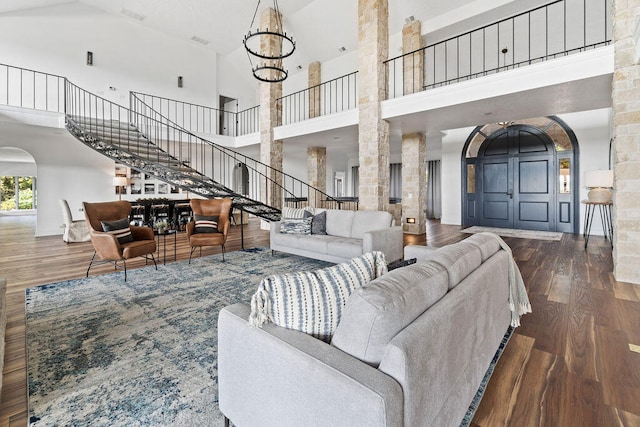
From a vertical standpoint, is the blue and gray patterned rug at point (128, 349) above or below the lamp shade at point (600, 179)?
below

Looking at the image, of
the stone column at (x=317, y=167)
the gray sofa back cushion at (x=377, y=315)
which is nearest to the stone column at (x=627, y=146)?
the gray sofa back cushion at (x=377, y=315)

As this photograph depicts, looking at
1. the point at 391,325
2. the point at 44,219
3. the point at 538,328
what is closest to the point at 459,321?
the point at 391,325

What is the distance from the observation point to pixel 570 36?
277 inches

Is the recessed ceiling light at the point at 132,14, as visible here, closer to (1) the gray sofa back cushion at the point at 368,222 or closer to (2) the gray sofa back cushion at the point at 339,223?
(2) the gray sofa back cushion at the point at 339,223

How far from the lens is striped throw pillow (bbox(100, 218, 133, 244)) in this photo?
4.07 metres

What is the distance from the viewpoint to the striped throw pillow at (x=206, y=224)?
5078 mm

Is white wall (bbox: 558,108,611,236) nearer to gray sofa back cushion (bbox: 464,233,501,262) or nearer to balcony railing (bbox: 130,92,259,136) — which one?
gray sofa back cushion (bbox: 464,233,501,262)

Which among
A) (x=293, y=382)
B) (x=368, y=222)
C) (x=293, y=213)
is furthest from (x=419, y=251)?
(x=293, y=213)

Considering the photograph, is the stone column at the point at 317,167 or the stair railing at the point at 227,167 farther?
the stone column at the point at 317,167

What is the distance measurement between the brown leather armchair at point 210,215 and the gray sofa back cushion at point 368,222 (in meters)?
2.07

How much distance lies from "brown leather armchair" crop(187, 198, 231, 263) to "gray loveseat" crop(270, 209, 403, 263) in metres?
0.82

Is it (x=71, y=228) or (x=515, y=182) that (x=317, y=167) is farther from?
(x=71, y=228)

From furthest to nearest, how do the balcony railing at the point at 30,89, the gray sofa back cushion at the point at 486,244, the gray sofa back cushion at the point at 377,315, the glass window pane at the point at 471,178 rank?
the glass window pane at the point at 471,178
the balcony railing at the point at 30,89
the gray sofa back cushion at the point at 486,244
the gray sofa back cushion at the point at 377,315

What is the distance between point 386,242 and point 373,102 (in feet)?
10.7
